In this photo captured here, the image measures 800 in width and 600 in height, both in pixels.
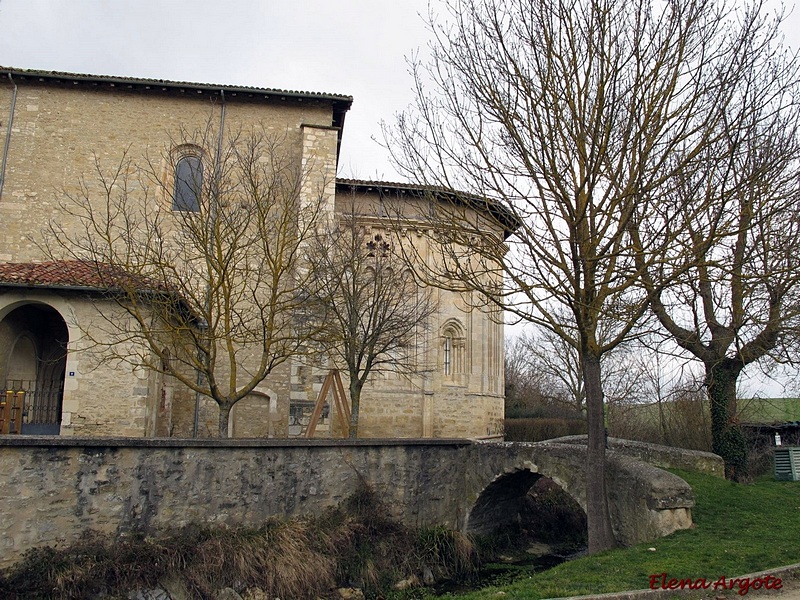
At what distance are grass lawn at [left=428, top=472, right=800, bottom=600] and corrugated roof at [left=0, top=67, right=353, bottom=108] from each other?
14.2 m

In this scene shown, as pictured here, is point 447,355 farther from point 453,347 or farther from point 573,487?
point 573,487

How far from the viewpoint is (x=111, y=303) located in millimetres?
12781

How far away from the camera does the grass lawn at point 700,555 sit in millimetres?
7250

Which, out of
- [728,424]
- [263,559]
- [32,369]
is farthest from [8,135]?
[728,424]

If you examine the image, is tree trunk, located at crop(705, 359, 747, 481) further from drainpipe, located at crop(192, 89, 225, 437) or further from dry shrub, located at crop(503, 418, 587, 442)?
drainpipe, located at crop(192, 89, 225, 437)

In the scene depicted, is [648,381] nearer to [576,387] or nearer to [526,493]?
[576,387]

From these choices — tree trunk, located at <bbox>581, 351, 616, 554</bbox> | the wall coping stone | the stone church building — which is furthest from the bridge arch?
the stone church building

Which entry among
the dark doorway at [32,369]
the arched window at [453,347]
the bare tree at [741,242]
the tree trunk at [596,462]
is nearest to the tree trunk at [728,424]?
the bare tree at [741,242]

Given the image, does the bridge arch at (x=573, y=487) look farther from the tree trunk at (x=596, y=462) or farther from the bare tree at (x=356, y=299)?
the bare tree at (x=356, y=299)

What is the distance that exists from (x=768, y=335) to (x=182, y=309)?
12363 mm

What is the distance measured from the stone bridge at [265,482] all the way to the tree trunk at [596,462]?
78cm

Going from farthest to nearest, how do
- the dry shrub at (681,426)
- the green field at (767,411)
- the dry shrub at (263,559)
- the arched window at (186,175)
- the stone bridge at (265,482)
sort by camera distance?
the green field at (767,411), the dry shrub at (681,426), the arched window at (186,175), the stone bridge at (265,482), the dry shrub at (263,559)

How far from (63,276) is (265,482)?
6005mm

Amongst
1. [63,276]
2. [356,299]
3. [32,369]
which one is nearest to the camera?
[63,276]
